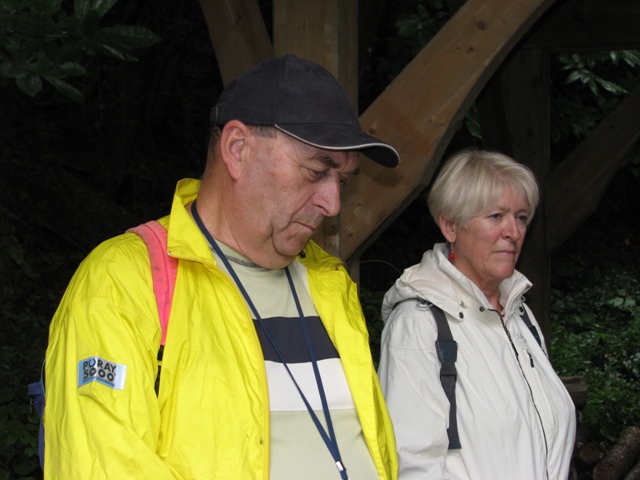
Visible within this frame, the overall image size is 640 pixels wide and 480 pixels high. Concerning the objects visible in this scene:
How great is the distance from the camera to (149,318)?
1.79 metres

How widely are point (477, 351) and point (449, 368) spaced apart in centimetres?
12

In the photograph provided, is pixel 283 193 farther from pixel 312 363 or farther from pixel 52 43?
pixel 52 43

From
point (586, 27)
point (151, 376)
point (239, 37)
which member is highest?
point (586, 27)

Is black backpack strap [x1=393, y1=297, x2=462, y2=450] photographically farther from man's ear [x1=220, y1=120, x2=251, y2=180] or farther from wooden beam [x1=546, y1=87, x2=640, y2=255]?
wooden beam [x1=546, y1=87, x2=640, y2=255]

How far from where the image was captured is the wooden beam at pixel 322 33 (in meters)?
2.83

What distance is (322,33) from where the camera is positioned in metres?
2.83

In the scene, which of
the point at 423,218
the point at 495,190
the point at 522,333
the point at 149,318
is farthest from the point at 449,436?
the point at 423,218

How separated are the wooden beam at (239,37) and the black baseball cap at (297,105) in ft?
2.99

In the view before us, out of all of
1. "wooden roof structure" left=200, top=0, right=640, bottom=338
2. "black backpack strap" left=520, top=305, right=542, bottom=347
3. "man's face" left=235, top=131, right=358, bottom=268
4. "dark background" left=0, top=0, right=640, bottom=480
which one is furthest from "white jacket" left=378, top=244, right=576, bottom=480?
"dark background" left=0, top=0, right=640, bottom=480

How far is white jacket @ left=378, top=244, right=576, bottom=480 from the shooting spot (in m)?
2.49

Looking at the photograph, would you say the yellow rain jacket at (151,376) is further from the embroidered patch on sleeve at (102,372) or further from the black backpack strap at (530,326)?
the black backpack strap at (530,326)

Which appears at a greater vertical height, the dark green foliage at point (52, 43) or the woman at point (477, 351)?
the dark green foliage at point (52, 43)

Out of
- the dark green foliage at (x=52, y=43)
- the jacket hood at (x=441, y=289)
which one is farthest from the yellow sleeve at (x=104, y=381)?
A: the jacket hood at (x=441, y=289)

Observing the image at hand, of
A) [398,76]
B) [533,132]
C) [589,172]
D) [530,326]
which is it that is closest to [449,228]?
[530,326]
